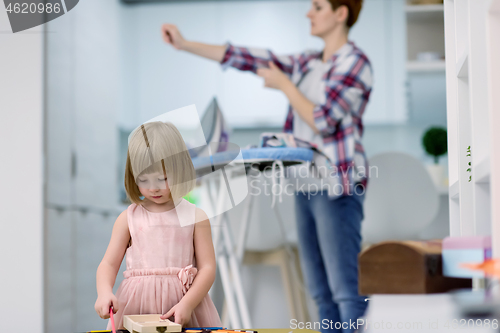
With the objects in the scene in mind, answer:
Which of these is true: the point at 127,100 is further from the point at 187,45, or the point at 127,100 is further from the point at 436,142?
the point at 436,142

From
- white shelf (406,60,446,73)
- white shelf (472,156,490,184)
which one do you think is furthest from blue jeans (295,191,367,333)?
white shelf (406,60,446,73)

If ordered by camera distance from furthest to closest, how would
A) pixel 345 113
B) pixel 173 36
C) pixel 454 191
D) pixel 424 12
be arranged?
1. pixel 424 12
2. pixel 173 36
3. pixel 345 113
4. pixel 454 191

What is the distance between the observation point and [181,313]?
0.60 meters

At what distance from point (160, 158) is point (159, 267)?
150 mm

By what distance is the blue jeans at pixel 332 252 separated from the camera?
Result: 124 centimetres

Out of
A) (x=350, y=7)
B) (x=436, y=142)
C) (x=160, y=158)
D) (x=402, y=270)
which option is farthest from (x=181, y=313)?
(x=436, y=142)

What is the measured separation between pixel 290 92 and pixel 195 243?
2.56ft

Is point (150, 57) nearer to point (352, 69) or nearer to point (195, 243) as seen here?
point (352, 69)

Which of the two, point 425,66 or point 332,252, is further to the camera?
point 425,66

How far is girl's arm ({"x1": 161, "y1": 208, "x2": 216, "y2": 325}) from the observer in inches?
24.0

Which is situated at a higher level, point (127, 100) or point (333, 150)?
point (127, 100)

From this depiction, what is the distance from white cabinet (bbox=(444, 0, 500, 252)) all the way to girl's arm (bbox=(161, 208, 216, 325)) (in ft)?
1.10
